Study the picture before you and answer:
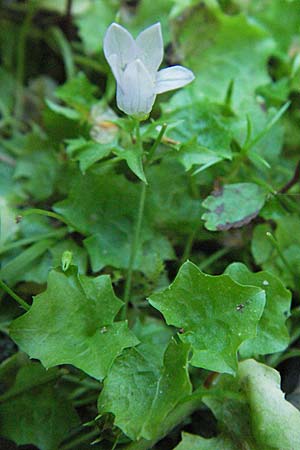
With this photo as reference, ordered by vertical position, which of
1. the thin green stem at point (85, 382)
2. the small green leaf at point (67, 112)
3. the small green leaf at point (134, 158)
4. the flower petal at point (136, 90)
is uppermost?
the flower petal at point (136, 90)

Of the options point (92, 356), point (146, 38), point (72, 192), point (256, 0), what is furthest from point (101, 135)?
point (256, 0)

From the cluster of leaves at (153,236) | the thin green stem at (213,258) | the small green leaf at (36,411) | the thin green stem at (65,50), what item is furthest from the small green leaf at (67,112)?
the small green leaf at (36,411)

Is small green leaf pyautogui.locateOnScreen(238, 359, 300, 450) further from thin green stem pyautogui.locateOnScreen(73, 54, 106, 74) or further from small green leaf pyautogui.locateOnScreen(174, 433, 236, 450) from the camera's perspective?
thin green stem pyautogui.locateOnScreen(73, 54, 106, 74)

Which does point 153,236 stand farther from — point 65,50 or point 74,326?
point 65,50

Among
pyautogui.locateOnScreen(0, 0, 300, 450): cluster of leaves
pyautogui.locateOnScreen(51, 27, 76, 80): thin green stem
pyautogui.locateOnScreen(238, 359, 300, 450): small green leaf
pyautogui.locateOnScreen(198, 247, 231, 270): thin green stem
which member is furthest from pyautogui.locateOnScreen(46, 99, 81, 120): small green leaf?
pyautogui.locateOnScreen(238, 359, 300, 450): small green leaf

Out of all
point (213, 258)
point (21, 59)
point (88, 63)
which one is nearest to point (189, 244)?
point (213, 258)

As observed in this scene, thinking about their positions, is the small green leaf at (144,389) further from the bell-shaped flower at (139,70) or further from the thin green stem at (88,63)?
the thin green stem at (88,63)

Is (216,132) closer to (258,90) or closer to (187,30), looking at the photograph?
(258,90)
